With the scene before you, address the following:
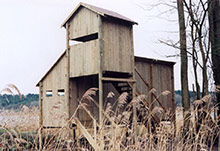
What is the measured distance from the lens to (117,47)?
1452cm

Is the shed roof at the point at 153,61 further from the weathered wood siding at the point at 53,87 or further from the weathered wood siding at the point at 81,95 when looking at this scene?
the weathered wood siding at the point at 53,87

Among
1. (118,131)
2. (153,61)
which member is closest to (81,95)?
(153,61)

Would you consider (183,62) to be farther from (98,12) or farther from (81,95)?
(81,95)

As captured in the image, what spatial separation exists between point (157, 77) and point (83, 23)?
19.7 ft

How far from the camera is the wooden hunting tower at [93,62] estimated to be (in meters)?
13.8

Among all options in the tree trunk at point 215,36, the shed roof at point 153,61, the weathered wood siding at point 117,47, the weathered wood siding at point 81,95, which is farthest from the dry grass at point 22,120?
the shed roof at point 153,61

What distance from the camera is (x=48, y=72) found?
17.6 m

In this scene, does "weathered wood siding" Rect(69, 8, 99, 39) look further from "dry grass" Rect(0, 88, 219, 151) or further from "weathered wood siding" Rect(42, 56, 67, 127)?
"dry grass" Rect(0, 88, 219, 151)

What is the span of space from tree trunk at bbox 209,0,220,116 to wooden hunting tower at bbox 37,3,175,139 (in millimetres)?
3309

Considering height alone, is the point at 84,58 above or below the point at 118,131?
above

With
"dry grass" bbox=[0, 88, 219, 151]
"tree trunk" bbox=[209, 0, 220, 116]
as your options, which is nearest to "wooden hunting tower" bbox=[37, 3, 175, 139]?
"tree trunk" bbox=[209, 0, 220, 116]

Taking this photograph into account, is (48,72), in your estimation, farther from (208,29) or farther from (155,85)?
(208,29)

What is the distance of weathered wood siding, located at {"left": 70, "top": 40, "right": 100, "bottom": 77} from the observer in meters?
13.8

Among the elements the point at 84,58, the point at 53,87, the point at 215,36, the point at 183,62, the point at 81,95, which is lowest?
the point at 81,95
